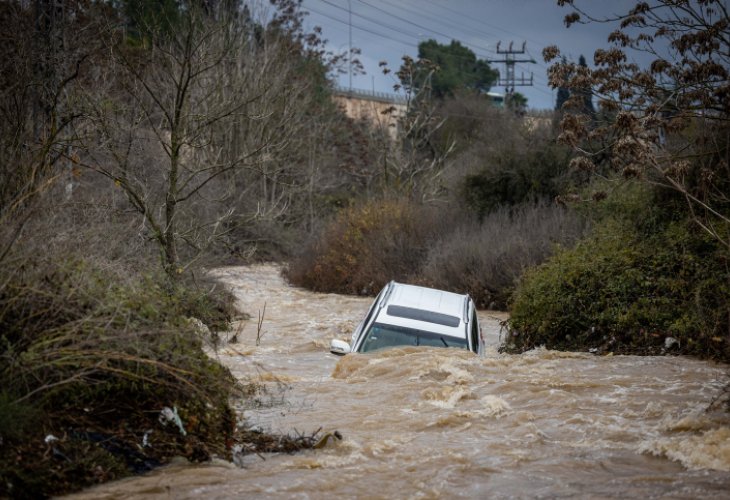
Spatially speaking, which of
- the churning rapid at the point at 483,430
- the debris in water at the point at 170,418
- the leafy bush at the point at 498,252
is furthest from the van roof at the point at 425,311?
the leafy bush at the point at 498,252

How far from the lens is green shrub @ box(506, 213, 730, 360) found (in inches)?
505

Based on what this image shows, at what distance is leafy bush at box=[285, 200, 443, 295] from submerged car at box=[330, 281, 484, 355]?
12.8 m

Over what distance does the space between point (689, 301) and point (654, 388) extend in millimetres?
3398

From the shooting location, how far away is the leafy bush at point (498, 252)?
22.0 meters

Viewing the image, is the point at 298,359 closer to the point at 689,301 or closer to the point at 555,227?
the point at 689,301

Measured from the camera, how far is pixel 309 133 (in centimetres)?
4000

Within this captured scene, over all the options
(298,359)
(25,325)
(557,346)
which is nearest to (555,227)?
(557,346)

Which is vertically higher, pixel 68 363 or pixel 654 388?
pixel 68 363

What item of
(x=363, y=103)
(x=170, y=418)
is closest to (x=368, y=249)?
(x=170, y=418)

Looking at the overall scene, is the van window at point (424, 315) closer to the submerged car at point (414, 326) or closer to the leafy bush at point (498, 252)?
the submerged car at point (414, 326)

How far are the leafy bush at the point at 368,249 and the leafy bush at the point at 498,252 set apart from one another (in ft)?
5.06

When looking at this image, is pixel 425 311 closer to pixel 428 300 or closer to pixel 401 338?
pixel 428 300

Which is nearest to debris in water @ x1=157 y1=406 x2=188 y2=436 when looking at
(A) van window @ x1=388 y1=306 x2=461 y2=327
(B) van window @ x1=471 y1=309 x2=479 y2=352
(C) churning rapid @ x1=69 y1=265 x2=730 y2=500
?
(C) churning rapid @ x1=69 y1=265 x2=730 y2=500

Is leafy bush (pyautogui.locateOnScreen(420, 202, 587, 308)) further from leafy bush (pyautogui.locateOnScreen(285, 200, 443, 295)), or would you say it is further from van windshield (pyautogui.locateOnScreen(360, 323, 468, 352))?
van windshield (pyautogui.locateOnScreen(360, 323, 468, 352))
